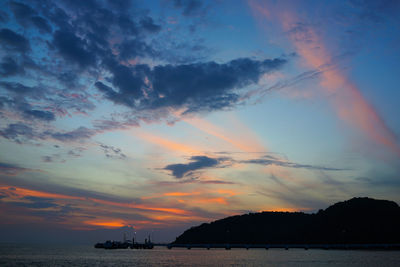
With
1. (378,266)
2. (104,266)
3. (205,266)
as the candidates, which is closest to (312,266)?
(378,266)

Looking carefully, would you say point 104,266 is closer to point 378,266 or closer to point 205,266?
point 205,266

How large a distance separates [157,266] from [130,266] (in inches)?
337

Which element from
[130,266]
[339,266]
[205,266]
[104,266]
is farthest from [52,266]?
[339,266]

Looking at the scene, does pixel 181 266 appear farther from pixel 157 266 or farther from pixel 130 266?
pixel 130 266

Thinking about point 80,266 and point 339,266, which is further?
point 80,266

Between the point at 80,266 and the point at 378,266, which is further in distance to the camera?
the point at 80,266

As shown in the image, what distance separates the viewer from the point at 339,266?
359ft

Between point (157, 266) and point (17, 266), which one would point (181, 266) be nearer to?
point (157, 266)

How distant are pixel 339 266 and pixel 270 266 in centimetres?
2055

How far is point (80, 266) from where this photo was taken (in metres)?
117

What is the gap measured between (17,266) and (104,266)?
27.1 m

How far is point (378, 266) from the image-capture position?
338 feet

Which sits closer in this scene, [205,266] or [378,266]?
[378,266]

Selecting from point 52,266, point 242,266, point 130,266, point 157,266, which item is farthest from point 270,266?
point 52,266
